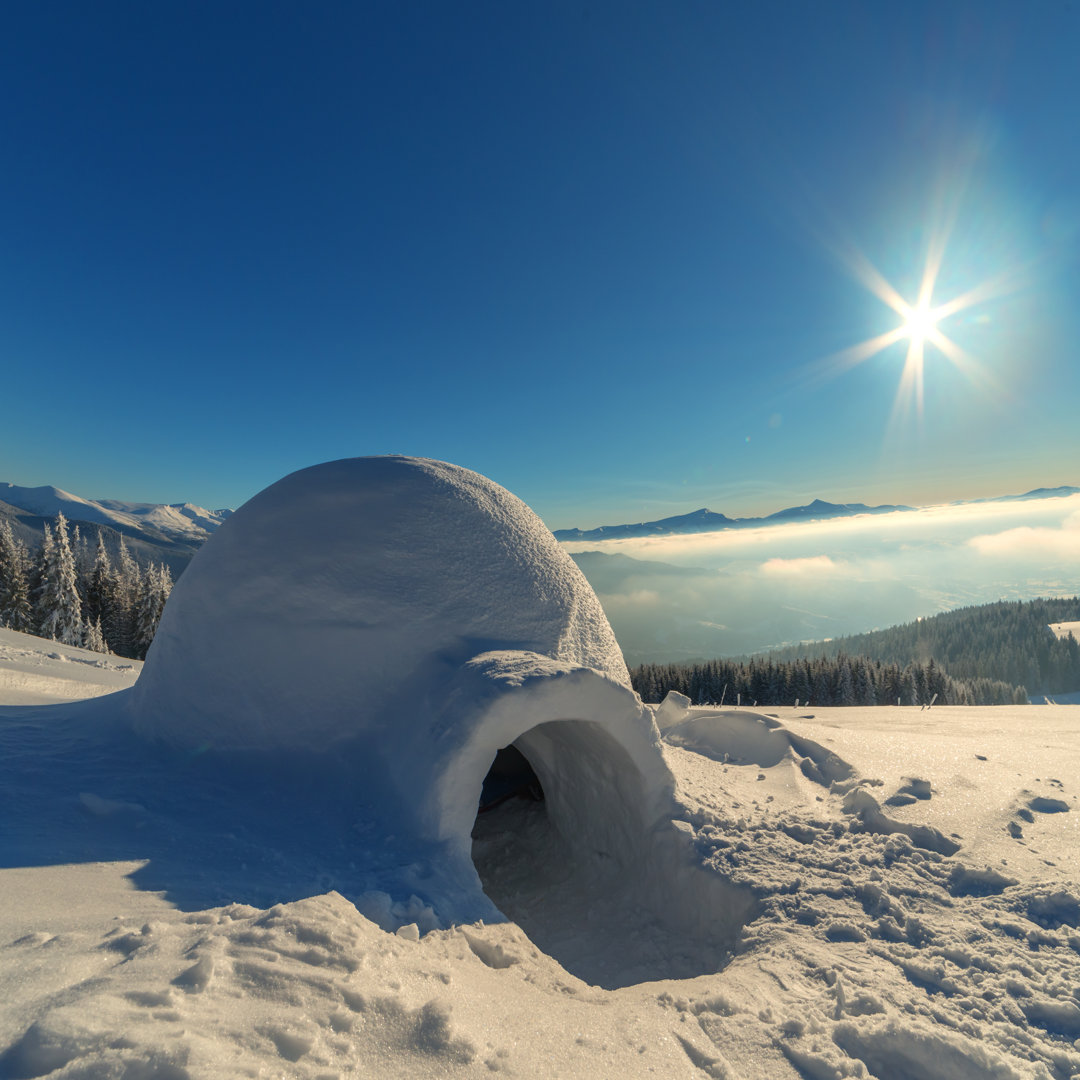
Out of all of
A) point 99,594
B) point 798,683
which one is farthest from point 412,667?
point 798,683

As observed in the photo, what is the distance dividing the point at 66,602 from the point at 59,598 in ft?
1.07

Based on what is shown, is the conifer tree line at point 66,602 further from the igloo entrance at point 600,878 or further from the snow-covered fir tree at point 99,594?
the igloo entrance at point 600,878

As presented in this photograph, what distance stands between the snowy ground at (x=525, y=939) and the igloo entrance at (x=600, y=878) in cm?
4

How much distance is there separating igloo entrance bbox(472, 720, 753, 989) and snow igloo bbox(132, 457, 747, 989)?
0.11 ft

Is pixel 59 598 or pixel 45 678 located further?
pixel 59 598

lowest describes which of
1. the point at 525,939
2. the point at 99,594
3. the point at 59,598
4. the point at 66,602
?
the point at 525,939

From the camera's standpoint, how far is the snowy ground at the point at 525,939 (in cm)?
218

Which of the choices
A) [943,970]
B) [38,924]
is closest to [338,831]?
[38,924]

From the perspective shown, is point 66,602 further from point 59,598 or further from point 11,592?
point 11,592

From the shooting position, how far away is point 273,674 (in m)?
4.82

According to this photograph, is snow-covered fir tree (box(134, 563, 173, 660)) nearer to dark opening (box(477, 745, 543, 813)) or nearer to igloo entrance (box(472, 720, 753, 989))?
dark opening (box(477, 745, 543, 813))

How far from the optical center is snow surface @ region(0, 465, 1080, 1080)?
230 centimetres

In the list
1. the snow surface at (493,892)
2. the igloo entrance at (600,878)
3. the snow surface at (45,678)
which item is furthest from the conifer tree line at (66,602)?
the snow surface at (493,892)

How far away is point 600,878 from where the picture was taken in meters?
5.73
